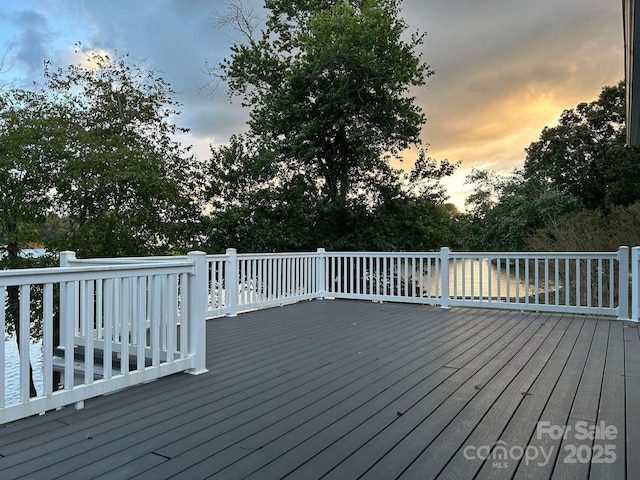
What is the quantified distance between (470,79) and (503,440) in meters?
9.88

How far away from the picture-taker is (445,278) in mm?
6328

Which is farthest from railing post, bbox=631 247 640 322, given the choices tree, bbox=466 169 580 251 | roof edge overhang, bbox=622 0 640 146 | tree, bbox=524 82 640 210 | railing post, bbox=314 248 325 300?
tree, bbox=524 82 640 210

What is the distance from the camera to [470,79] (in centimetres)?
1009

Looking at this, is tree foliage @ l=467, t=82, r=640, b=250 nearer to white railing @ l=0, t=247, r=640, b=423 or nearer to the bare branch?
the bare branch

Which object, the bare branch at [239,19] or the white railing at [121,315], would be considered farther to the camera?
the bare branch at [239,19]

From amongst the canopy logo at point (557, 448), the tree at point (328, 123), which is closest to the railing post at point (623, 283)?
the canopy logo at point (557, 448)

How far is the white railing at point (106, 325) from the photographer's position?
2.19 metres

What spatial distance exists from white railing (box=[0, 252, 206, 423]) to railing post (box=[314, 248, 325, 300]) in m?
4.06

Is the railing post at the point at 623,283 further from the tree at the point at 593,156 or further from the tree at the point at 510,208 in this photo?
the tree at the point at 593,156

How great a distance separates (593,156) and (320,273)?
1523 cm

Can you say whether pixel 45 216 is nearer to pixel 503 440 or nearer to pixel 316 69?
pixel 316 69

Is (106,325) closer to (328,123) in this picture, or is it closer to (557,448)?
(557,448)

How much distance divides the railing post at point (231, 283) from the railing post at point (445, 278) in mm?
3141

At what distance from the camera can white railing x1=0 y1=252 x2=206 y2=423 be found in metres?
2.19
